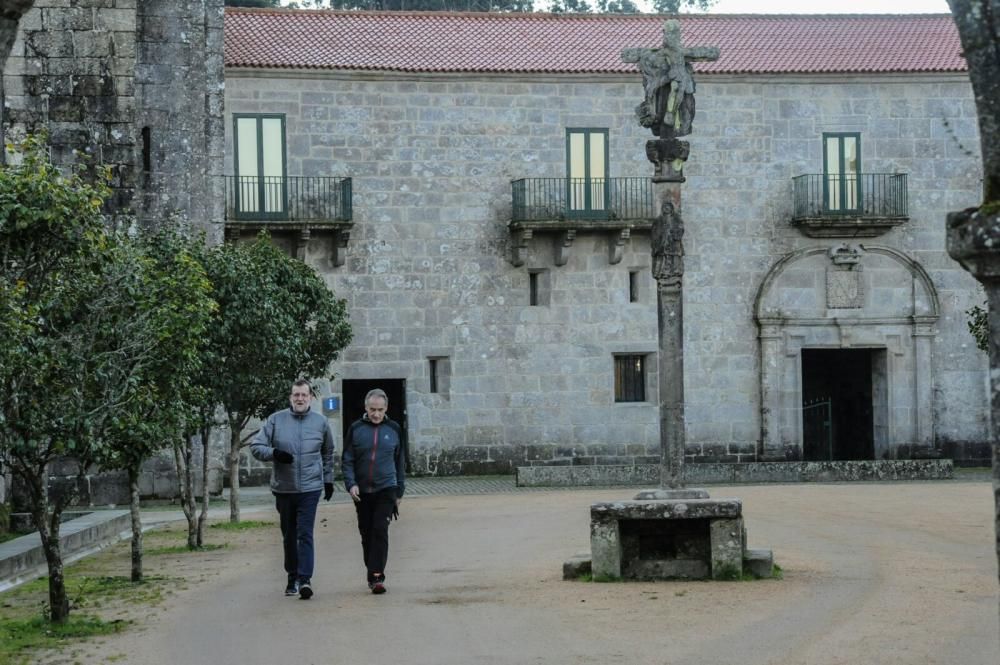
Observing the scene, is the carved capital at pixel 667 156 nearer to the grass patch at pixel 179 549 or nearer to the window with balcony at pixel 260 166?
the grass patch at pixel 179 549

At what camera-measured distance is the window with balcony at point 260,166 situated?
29641 mm

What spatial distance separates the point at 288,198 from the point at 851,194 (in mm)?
11317

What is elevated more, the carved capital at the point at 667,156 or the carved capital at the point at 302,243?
the carved capital at the point at 302,243

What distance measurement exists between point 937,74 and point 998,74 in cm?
2815

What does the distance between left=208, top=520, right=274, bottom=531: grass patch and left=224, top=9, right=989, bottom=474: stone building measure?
33.1ft

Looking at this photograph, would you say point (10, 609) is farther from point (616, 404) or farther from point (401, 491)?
point (616, 404)

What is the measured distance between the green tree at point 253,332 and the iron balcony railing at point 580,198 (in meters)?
11.0

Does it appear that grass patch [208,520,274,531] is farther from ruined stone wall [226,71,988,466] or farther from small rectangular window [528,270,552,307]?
small rectangular window [528,270,552,307]

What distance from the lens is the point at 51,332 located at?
1100 centimetres

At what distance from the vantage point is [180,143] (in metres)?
24.7

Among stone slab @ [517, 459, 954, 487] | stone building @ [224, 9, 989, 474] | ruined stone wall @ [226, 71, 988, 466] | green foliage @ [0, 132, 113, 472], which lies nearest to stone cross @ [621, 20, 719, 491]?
green foliage @ [0, 132, 113, 472]

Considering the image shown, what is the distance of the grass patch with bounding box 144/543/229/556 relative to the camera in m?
16.5

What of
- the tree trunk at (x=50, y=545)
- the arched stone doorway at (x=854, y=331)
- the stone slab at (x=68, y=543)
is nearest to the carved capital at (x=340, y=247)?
the arched stone doorway at (x=854, y=331)

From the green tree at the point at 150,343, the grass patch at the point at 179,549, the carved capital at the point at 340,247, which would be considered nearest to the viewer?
the green tree at the point at 150,343
